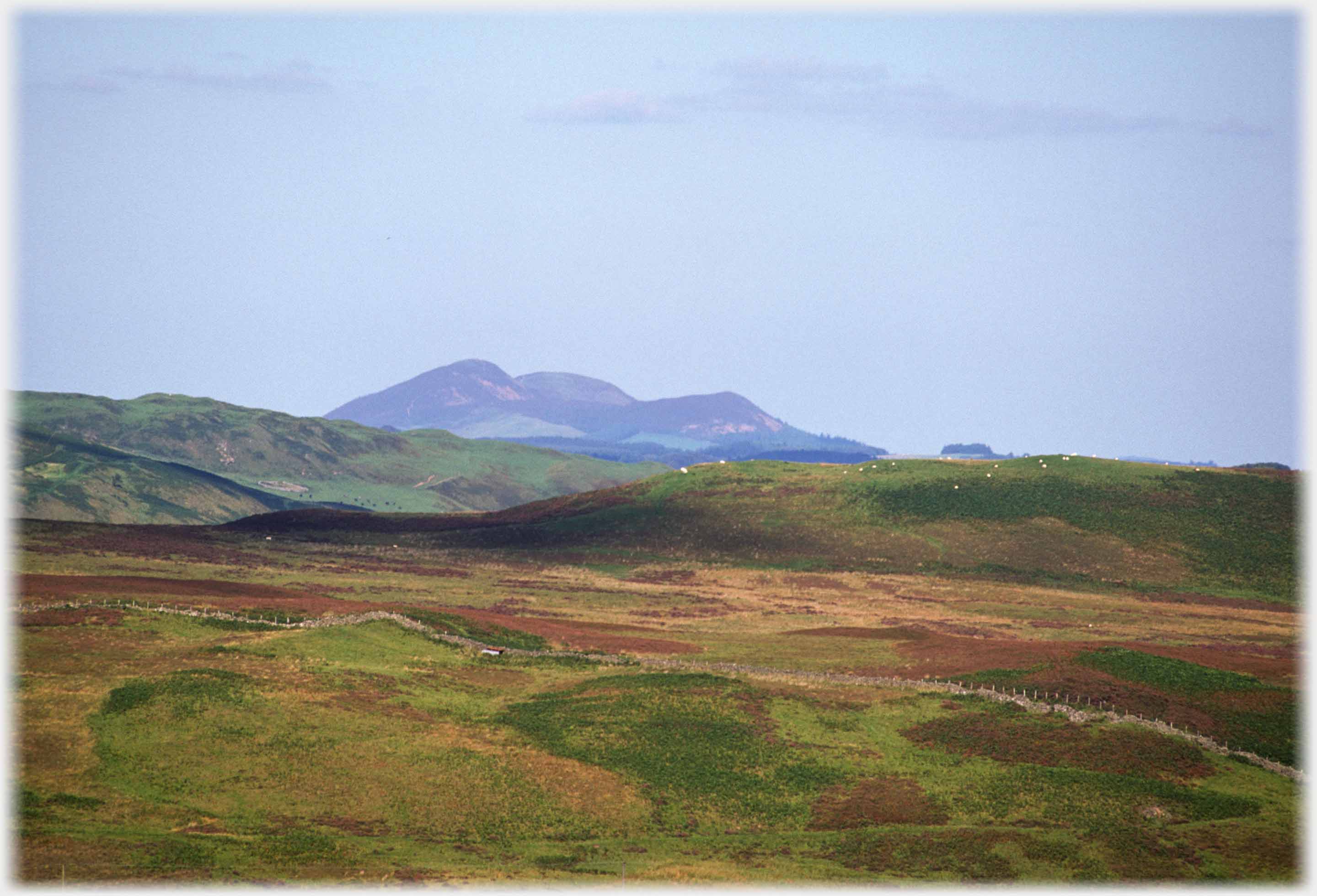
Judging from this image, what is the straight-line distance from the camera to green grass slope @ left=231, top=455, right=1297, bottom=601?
16288 cm

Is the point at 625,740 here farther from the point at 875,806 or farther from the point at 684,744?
the point at 875,806

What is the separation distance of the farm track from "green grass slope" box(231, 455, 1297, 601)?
256 ft

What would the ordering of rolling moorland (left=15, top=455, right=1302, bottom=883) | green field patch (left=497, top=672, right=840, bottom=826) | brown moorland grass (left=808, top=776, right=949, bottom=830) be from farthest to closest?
1. green field patch (left=497, top=672, right=840, bottom=826)
2. brown moorland grass (left=808, top=776, right=949, bottom=830)
3. rolling moorland (left=15, top=455, right=1302, bottom=883)

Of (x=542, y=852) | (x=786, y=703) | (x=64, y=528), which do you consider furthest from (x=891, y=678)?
(x=64, y=528)

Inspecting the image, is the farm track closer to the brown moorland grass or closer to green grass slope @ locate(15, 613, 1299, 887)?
green grass slope @ locate(15, 613, 1299, 887)

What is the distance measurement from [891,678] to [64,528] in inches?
4807

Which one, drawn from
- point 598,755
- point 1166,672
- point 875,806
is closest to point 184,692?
point 598,755

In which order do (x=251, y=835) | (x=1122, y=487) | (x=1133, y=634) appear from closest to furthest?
(x=251, y=835) → (x=1133, y=634) → (x=1122, y=487)

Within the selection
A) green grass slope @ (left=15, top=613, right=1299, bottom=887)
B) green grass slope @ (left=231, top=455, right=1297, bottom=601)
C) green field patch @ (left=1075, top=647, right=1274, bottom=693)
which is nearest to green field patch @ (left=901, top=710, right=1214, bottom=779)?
green grass slope @ (left=15, top=613, right=1299, bottom=887)

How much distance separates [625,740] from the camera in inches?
2653

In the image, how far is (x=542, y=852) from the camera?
5178cm

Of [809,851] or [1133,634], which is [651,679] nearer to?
[809,851]

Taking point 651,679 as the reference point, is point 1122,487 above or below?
above

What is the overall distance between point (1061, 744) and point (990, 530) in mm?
Result: 114382
